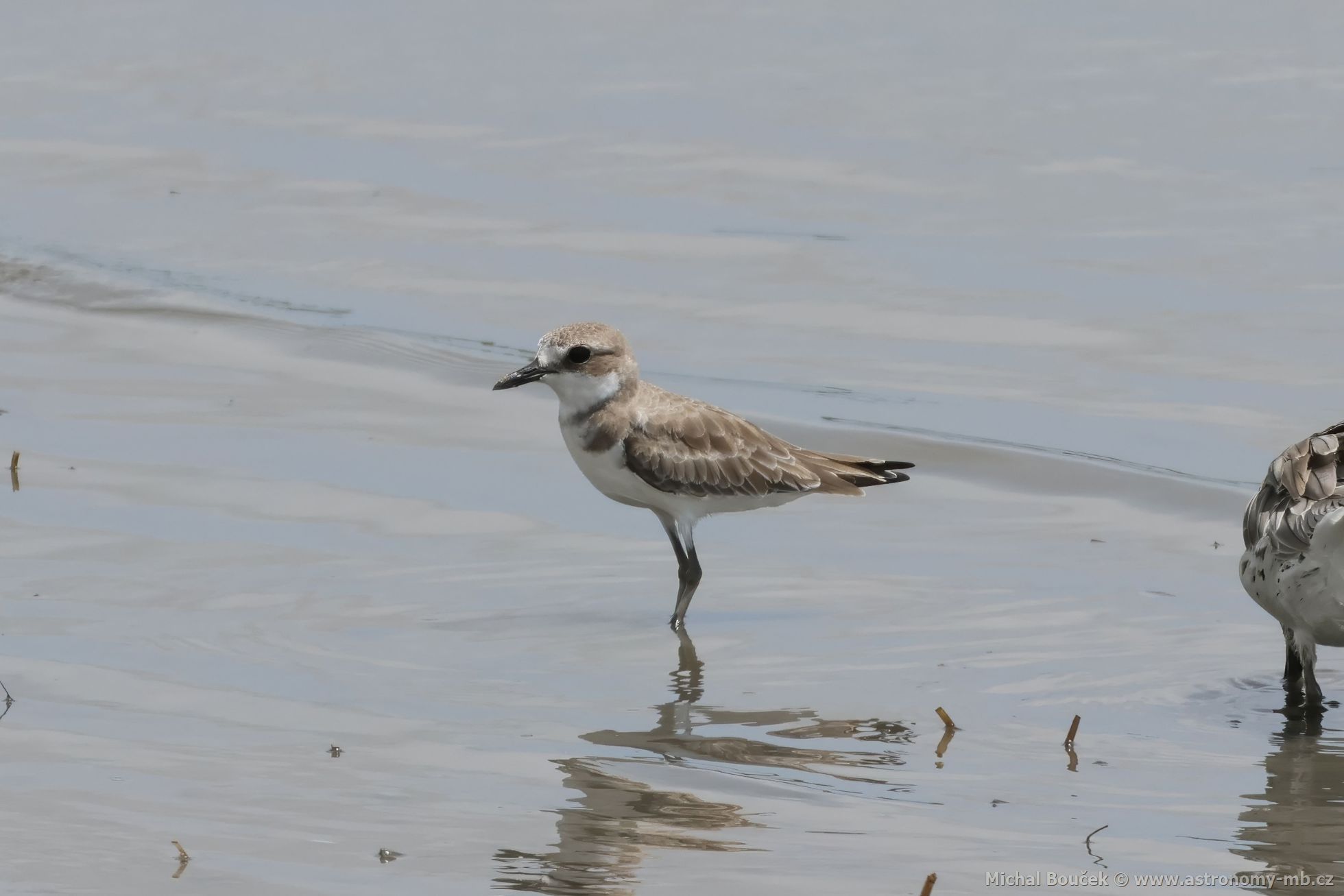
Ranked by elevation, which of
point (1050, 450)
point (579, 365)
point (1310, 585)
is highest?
point (579, 365)

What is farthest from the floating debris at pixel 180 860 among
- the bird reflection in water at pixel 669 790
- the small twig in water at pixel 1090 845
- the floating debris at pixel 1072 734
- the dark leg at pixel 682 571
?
the dark leg at pixel 682 571

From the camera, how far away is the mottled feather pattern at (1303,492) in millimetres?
7164

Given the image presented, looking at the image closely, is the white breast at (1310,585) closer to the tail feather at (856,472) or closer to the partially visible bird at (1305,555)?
the partially visible bird at (1305,555)

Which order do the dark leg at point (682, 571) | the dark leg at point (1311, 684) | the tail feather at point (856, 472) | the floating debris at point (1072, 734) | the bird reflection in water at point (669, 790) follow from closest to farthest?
1. the bird reflection in water at point (669, 790)
2. the floating debris at point (1072, 734)
3. the dark leg at point (1311, 684)
4. the dark leg at point (682, 571)
5. the tail feather at point (856, 472)

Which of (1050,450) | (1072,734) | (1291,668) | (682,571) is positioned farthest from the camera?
(1050,450)

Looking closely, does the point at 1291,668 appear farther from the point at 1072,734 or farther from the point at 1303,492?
the point at 1072,734

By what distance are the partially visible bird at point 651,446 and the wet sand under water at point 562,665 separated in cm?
38

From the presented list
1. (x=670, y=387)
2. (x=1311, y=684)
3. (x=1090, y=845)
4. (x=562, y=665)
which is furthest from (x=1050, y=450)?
(x=1090, y=845)

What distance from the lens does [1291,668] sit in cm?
748

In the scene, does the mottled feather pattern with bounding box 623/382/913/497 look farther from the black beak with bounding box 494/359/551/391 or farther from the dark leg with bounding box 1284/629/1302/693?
the dark leg with bounding box 1284/629/1302/693

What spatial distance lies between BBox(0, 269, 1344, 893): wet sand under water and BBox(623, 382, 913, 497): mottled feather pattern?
0.41 m

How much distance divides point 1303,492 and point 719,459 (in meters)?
2.81

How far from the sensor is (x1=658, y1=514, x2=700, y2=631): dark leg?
28.2 ft

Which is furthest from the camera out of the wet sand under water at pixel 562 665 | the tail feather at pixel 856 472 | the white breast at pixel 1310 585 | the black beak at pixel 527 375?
the tail feather at pixel 856 472
